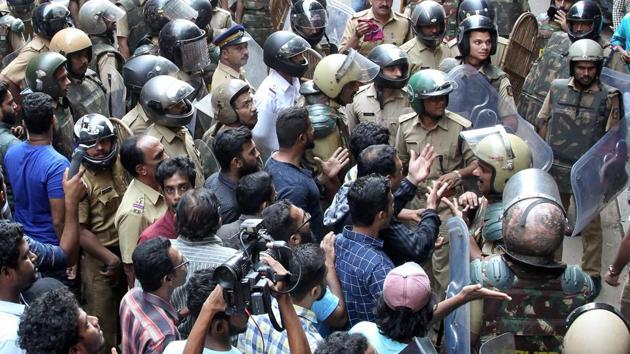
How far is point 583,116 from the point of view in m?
7.33

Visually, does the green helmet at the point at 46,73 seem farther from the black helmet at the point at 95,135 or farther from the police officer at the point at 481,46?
the police officer at the point at 481,46

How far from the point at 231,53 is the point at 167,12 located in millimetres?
1035

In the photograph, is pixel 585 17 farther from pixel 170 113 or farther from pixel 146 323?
pixel 146 323

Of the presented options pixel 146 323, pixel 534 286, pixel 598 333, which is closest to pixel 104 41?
pixel 146 323

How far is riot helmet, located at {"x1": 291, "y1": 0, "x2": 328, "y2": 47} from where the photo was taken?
8.48m

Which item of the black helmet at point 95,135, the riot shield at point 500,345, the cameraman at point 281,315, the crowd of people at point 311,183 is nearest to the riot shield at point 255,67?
the crowd of people at point 311,183

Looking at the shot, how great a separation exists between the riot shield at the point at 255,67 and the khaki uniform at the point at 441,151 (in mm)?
2442

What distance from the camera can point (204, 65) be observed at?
26.0ft

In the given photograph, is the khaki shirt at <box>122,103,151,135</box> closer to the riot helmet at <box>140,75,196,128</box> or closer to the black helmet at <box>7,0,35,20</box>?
the riot helmet at <box>140,75,196,128</box>

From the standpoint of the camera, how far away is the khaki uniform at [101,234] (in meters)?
5.79

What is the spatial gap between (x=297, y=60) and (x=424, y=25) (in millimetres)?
Answer: 1480

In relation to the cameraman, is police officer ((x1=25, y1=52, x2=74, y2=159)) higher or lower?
lower

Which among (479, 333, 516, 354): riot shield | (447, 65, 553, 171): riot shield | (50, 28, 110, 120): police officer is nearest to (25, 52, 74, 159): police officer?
(50, 28, 110, 120): police officer

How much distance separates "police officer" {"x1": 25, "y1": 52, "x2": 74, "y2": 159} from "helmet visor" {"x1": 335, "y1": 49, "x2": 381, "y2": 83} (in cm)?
195
